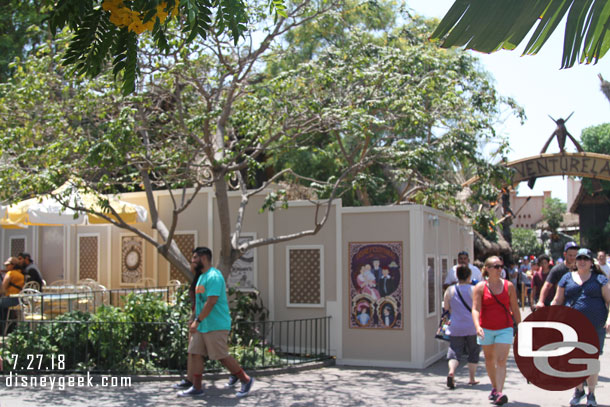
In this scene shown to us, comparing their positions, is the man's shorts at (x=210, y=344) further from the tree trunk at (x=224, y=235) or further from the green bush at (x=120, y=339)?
the tree trunk at (x=224, y=235)

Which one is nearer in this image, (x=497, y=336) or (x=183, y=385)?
(x=497, y=336)

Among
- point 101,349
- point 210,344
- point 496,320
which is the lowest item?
point 101,349

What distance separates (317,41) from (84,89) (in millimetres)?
12652

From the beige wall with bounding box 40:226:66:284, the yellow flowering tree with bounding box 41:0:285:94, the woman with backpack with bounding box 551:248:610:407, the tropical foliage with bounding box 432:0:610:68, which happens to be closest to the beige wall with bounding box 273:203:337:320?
the woman with backpack with bounding box 551:248:610:407

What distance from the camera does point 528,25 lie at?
3.16 meters

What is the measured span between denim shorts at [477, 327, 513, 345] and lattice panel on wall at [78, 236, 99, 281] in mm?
10912

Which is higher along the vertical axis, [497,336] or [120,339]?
[497,336]

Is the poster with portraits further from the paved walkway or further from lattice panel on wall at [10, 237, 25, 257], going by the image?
lattice panel on wall at [10, 237, 25, 257]

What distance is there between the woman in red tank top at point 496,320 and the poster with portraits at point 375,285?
3.48m

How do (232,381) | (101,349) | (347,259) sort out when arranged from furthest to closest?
(347,259)
(101,349)
(232,381)

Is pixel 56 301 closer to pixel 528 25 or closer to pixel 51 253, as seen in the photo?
pixel 51 253

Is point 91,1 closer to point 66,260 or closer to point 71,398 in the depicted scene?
point 71,398

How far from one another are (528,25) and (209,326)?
6720 mm

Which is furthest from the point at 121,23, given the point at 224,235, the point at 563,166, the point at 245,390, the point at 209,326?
the point at 563,166
